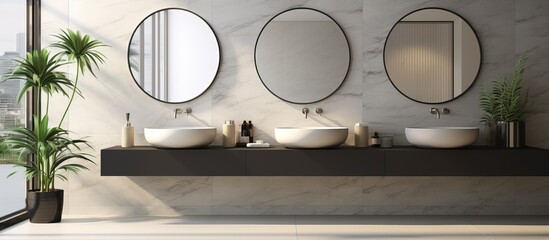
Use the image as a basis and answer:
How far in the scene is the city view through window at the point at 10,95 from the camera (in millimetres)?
4398

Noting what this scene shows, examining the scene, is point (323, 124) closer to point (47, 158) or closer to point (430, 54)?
point (430, 54)

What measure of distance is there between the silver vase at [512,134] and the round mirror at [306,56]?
1.35 m

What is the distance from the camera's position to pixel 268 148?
4.59 meters

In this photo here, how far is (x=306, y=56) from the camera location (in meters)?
4.94

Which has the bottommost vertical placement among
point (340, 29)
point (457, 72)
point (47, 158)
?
point (47, 158)

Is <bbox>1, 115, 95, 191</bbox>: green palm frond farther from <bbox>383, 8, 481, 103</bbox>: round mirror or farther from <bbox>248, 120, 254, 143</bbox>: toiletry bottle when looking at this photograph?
<bbox>383, 8, 481, 103</bbox>: round mirror

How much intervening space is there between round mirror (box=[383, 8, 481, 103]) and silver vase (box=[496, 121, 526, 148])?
476mm

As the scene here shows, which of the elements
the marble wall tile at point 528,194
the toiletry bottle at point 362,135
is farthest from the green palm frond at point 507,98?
the toiletry bottle at point 362,135

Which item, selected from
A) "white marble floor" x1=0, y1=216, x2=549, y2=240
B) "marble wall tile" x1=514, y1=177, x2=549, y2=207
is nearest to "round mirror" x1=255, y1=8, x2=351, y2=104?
"white marble floor" x1=0, y1=216, x2=549, y2=240

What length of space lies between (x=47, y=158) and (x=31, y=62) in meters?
0.76

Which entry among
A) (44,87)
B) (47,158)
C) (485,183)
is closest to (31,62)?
(44,87)

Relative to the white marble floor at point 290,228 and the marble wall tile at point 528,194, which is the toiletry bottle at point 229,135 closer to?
the white marble floor at point 290,228

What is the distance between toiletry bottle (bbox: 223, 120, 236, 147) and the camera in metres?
4.80

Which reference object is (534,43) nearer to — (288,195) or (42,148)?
(288,195)
